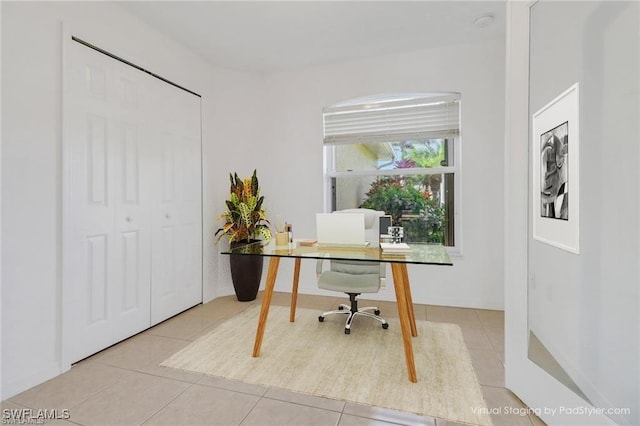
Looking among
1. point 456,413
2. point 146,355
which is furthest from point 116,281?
point 456,413

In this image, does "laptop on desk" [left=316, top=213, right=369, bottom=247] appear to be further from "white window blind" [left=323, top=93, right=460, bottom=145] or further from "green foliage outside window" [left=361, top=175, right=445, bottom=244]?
"white window blind" [left=323, top=93, right=460, bottom=145]

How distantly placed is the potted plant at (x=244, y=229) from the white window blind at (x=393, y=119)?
1.23 meters

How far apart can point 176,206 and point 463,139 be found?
10.6 ft

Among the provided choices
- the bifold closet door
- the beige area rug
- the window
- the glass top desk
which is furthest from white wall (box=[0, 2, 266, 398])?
the window

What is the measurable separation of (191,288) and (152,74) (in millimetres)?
2244

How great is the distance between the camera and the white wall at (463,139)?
10.8 feet

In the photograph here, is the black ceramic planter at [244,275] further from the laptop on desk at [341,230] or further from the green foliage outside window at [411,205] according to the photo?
the green foliage outside window at [411,205]

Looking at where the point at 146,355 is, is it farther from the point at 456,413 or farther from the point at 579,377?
the point at 579,377

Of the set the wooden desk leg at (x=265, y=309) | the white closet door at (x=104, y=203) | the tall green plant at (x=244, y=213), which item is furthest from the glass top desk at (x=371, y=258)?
the white closet door at (x=104, y=203)

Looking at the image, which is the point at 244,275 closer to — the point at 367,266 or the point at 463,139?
the point at 367,266

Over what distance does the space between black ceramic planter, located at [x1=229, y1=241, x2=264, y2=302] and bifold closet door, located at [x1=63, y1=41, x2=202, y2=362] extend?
444 mm

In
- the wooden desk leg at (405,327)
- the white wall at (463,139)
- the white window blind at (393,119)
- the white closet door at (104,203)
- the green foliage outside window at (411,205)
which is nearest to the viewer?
the wooden desk leg at (405,327)

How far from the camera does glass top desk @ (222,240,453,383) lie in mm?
1977

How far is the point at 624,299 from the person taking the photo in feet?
3.92
